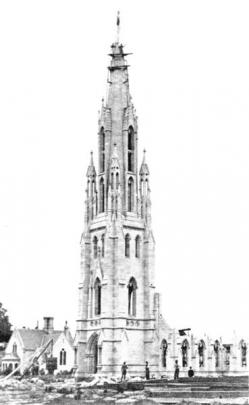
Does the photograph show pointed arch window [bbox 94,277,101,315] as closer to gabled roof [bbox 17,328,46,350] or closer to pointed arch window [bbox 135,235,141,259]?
pointed arch window [bbox 135,235,141,259]

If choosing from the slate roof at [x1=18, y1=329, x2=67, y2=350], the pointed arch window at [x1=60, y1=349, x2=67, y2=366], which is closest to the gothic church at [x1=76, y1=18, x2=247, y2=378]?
the pointed arch window at [x1=60, y1=349, x2=67, y2=366]

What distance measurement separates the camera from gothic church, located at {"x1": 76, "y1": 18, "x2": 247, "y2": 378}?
6575 cm

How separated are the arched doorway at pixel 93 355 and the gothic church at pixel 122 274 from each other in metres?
0.09

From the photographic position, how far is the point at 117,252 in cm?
6681

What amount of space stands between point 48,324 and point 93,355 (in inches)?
1063

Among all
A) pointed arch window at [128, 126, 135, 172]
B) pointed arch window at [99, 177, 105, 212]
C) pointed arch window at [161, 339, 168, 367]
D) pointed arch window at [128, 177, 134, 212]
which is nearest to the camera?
pointed arch window at [161, 339, 168, 367]

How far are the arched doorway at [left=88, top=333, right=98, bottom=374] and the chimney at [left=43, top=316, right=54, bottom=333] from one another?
2645cm

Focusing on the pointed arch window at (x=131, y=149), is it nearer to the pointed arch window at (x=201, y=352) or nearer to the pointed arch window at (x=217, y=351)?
the pointed arch window at (x=201, y=352)

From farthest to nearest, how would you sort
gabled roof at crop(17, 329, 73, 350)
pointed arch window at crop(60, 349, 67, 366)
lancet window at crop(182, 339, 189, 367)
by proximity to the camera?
1. gabled roof at crop(17, 329, 73, 350)
2. pointed arch window at crop(60, 349, 67, 366)
3. lancet window at crop(182, 339, 189, 367)

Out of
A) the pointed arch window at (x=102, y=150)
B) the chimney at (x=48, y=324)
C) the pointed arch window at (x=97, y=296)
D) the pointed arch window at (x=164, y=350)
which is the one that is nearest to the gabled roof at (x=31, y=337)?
the chimney at (x=48, y=324)

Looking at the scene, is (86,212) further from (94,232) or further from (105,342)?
(105,342)

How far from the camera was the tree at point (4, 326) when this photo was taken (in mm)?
106875

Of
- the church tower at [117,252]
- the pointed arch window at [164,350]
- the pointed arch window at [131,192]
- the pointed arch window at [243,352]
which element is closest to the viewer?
the pointed arch window at [243,352]

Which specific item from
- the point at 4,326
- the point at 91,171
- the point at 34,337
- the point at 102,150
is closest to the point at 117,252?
the point at 91,171
